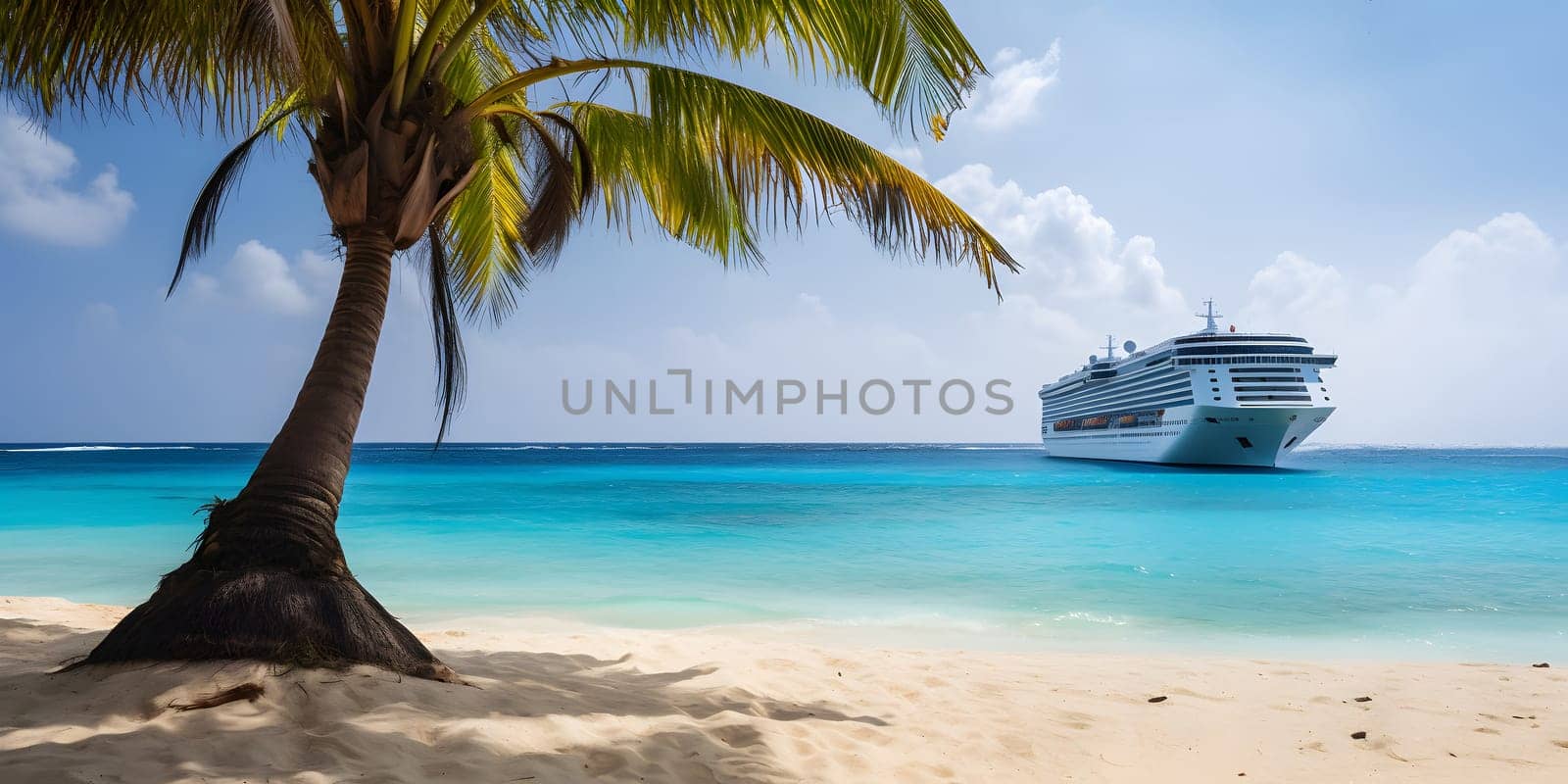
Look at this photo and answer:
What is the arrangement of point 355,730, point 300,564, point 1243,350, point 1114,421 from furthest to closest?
point 1114,421, point 1243,350, point 300,564, point 355,730

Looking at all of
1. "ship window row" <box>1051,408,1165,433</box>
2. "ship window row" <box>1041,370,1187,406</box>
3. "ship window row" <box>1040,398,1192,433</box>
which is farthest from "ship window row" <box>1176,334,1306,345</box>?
"ship window row" <box>1051,408,1165,433</box>

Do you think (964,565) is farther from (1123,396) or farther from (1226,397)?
(1123,396)

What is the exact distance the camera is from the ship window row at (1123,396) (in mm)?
37016

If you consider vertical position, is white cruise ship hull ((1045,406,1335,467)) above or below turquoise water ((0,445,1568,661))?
above

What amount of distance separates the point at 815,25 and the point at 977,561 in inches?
331

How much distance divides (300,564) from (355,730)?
0.93m

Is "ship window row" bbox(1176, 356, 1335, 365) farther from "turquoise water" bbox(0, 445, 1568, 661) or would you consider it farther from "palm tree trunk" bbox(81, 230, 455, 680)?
"palm tree trunk" bbox(81, 230, 455, 680)

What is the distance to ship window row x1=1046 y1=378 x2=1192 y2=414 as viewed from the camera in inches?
1457

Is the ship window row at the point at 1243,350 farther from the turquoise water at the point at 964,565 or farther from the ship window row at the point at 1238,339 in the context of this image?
the turquoise water at the point at 964,565

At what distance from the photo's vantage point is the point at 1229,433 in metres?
35.1

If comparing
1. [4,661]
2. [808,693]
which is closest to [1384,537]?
[808,693]

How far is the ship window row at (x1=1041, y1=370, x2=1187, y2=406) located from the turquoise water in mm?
16337

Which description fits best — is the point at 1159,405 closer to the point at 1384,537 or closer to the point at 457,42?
the point at 1384,537

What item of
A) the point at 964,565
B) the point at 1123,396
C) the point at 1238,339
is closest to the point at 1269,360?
the point at 1238,339
